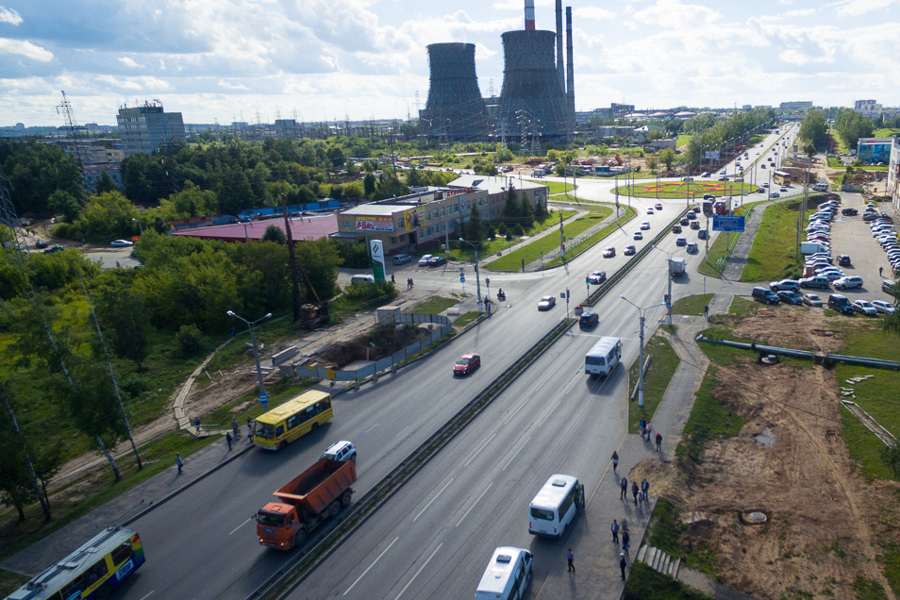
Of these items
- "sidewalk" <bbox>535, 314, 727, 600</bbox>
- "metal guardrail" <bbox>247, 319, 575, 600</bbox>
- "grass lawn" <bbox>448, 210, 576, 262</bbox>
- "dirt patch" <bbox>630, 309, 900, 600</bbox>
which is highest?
"grass lawn" <bbox>448, 210, 576, 262</bbox>

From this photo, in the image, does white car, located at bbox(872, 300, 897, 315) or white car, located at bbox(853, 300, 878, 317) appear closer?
white car, located at bbox(872, 300, 897, 315)

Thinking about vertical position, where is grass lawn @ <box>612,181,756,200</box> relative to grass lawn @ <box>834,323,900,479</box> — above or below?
above

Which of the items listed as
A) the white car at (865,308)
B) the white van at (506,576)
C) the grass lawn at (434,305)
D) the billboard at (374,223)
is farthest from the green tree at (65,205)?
the white car at (865,308)

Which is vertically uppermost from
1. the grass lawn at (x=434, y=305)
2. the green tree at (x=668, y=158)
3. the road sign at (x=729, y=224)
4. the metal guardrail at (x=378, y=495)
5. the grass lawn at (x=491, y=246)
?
the green tree at (x=668, y=158)

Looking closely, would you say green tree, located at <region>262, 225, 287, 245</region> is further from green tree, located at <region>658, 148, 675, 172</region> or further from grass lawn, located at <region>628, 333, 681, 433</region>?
green tree, located at <region>658, 148, 675, 172</region>

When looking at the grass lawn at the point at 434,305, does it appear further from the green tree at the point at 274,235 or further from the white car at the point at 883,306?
the white car at the point at 883,306

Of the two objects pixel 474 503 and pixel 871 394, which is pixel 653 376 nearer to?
pixel 871 394

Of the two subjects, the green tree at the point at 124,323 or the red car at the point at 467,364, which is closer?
the red car at the point at 467,364

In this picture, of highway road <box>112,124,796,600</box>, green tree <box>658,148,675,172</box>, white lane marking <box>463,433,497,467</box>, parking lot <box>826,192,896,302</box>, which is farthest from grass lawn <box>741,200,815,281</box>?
green tree <box>658,148,675,172</box>
